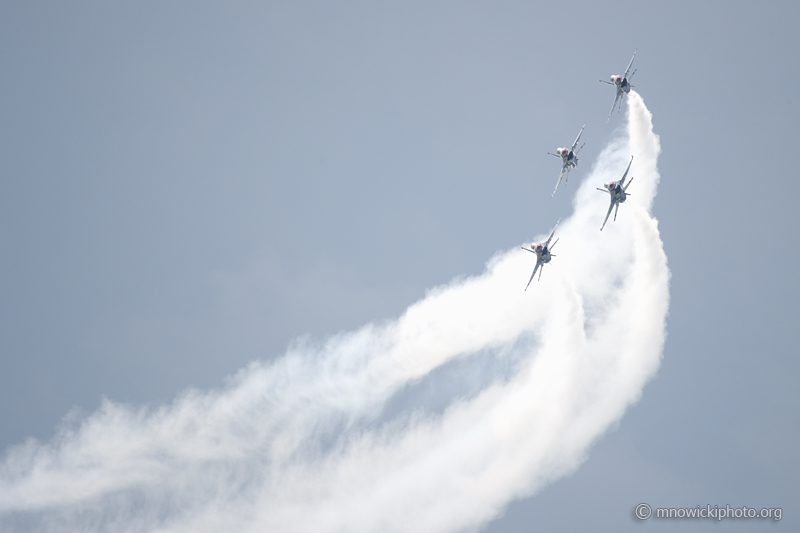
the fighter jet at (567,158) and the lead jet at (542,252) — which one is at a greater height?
the fighter jet at (567,158)

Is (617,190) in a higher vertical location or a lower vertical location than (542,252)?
Result: higher

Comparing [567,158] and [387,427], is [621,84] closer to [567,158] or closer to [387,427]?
[567,158]

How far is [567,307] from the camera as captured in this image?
199 ft

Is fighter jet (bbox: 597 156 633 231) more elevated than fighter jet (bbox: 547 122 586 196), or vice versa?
fighter jet (bbox: 547 122 586 196)

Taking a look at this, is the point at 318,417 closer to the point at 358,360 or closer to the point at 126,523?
the point at 358,360

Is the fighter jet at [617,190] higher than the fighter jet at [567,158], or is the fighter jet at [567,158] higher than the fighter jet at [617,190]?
the fighter jet at [567,158]

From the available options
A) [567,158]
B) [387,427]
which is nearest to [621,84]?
[567,158]

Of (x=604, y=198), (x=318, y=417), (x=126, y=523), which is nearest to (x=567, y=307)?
(x=604, y=198)

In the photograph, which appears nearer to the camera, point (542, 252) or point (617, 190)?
point (617, 190)

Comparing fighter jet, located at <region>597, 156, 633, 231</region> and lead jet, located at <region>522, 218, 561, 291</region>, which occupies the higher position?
fighter jet, located at <region>597, 156, 633, 231</region>

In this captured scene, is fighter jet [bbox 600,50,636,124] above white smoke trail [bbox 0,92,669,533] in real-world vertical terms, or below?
above

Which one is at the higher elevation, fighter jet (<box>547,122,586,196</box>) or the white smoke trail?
fighter jet (<box>547,122,586,196</box>)

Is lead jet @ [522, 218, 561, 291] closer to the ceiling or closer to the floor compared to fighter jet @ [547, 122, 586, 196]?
closer to the floor

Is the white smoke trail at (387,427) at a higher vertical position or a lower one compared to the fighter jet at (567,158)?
lower
